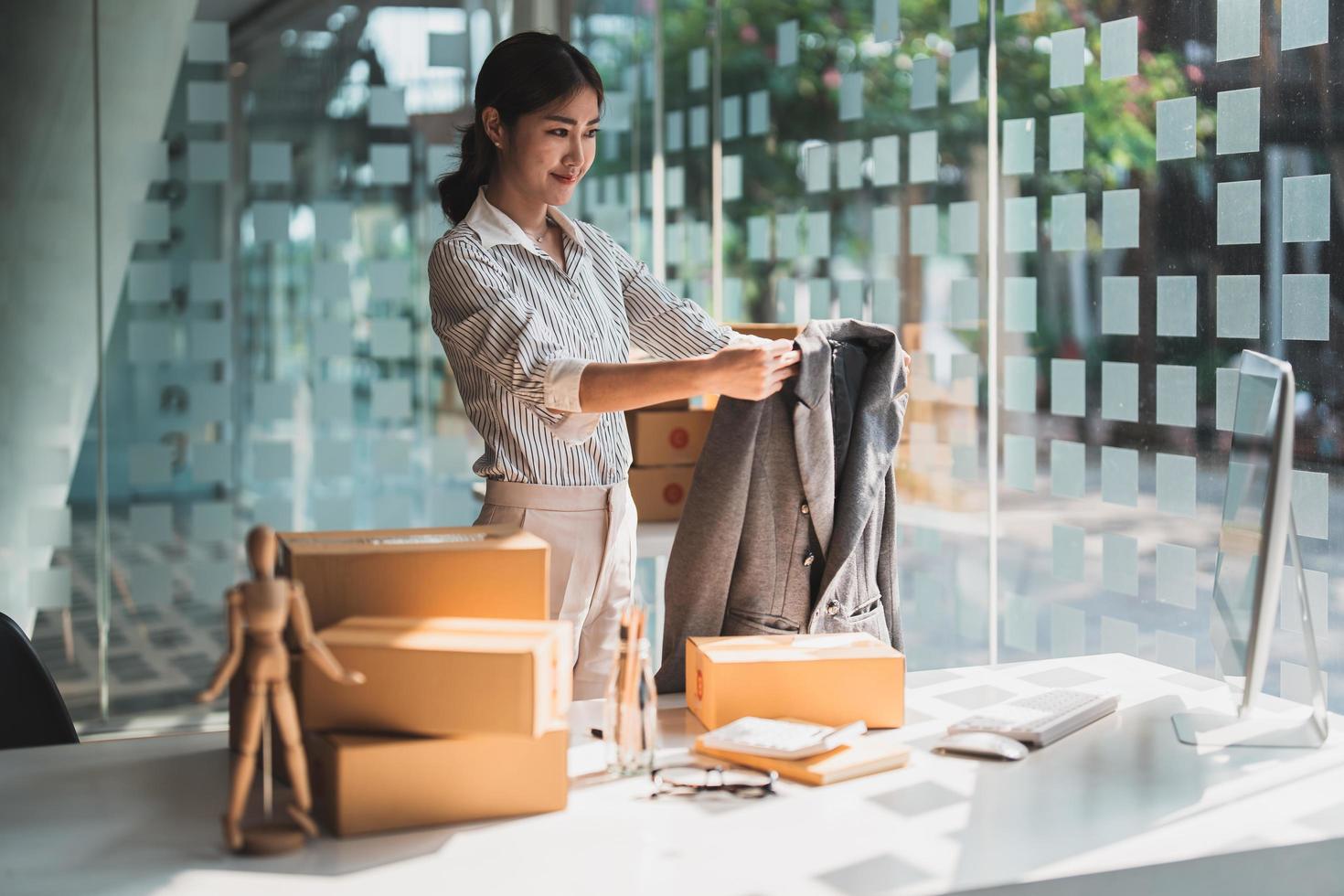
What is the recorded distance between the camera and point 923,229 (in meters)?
3.99

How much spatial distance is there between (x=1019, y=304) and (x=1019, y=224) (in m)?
0.22

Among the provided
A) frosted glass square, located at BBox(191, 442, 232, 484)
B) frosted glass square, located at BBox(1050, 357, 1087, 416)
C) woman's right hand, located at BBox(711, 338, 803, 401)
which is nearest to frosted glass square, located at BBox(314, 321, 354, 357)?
frosted glass square, located at BBox(191, 442, 232, 484)

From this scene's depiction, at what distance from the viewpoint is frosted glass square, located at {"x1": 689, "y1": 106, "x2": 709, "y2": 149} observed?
15.5 feet

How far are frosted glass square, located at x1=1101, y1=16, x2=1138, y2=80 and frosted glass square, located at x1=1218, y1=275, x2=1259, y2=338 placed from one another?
2.07 ft

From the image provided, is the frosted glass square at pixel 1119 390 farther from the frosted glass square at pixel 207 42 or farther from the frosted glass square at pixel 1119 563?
the frosted glass square at pixel 207 42

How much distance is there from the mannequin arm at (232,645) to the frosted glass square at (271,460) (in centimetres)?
286

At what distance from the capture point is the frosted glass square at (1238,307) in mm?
2910

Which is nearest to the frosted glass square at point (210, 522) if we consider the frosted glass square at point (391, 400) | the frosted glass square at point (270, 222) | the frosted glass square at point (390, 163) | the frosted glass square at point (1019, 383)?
the frosted glass square at point (391, 400)

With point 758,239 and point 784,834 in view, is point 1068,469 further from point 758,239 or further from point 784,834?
point 784,834

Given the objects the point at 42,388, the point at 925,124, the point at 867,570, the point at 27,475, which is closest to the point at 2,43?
the point at 42,388

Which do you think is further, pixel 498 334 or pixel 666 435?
pixel 666 435

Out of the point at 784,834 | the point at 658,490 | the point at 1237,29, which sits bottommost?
the point at 784,834

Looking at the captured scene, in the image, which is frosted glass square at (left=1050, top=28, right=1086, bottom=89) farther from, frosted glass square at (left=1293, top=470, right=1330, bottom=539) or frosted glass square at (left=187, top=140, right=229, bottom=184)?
frosted glass square at (left=187, top=140, right=229, bottom=184)

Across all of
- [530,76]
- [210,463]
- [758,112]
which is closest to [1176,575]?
[530,76]
